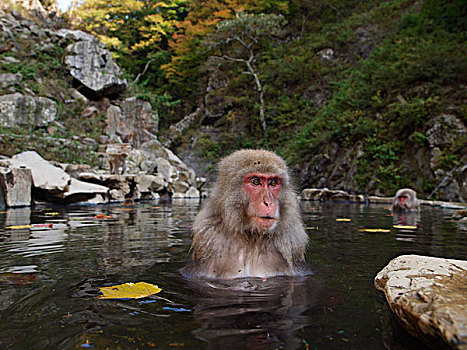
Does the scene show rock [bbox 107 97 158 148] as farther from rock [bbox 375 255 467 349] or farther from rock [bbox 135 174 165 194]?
rock [bbox 375 255 467 349]

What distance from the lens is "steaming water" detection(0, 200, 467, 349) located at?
1.38m

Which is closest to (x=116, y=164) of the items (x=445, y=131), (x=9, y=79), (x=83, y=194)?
(x=83, y=194)

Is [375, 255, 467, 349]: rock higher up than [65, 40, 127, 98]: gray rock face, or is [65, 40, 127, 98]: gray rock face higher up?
[65, 40, 127, 98]: gray rock face

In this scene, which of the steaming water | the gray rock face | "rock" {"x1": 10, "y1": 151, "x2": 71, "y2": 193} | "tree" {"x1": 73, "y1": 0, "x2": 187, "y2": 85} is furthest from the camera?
"tree" {"x1": 73, "y1": 0, "x2": 187, "y2": 85}

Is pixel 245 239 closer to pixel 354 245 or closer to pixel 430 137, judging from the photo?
pixel 354 245

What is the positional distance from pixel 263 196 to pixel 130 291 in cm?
98

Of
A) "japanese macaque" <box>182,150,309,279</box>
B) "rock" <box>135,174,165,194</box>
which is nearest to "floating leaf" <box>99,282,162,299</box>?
"japanese macaque" <box>182,150,309,279</box>

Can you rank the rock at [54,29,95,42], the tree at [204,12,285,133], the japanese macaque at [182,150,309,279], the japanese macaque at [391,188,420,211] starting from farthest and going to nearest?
the rock at [54,29,95,42] → the tree at [204,12,285,133] → the japanese macaque at [391,188,420,211] → the japanese macaque at [182,150,309,279]

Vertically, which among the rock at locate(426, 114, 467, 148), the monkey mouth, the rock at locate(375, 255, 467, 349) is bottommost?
the rock at locate(375, 255, 467, 349)

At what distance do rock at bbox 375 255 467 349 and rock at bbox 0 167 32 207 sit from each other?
7.68 meters

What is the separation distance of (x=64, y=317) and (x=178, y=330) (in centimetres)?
57

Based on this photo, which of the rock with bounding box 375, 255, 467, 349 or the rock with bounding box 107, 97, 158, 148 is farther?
the rock with bounding box 107, 97, 158, 148

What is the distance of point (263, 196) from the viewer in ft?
7.46

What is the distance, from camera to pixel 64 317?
1.62 meters
